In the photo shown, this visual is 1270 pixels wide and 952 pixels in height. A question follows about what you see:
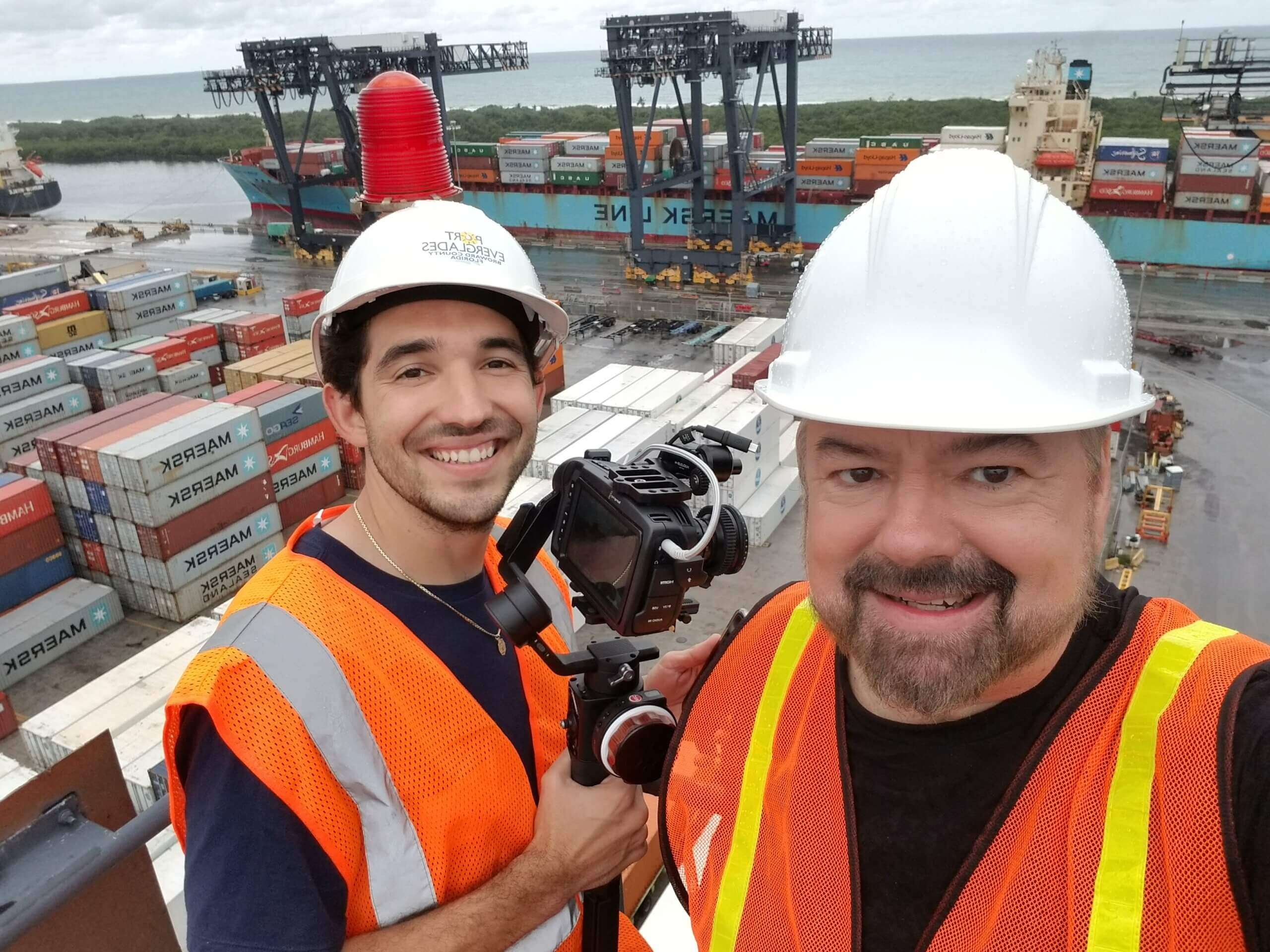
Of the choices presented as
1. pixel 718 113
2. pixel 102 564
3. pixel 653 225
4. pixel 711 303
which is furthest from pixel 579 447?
pixel 718 113

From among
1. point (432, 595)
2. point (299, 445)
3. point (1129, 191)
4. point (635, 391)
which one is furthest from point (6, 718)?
point (1129, 191)

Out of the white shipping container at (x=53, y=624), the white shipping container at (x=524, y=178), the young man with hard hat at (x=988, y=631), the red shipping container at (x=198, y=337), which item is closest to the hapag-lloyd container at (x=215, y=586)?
the white shipping container at (x=53, y=624)

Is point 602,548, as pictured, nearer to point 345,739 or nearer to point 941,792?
point 345,739

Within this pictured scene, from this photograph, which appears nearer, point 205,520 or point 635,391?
point 205,520

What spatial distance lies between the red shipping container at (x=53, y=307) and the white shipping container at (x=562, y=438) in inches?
891

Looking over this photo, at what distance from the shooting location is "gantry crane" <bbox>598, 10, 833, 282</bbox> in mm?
34094

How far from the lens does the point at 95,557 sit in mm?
18500

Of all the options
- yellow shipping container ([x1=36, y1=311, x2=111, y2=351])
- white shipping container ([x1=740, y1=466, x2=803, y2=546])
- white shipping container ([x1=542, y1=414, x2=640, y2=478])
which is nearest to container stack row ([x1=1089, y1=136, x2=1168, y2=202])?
white shipping container ([x1=740, y1=466, x2=803, y2=546])

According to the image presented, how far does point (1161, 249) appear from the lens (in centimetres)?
3956

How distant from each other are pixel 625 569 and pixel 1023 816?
1.09 meters

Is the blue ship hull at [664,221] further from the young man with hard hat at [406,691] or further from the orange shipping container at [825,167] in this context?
the young man with hard hat at [406,691]

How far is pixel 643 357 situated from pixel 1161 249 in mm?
26941

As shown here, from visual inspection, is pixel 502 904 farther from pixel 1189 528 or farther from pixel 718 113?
pixel 718 113

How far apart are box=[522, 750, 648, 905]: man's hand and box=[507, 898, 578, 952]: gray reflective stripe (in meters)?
0.21
